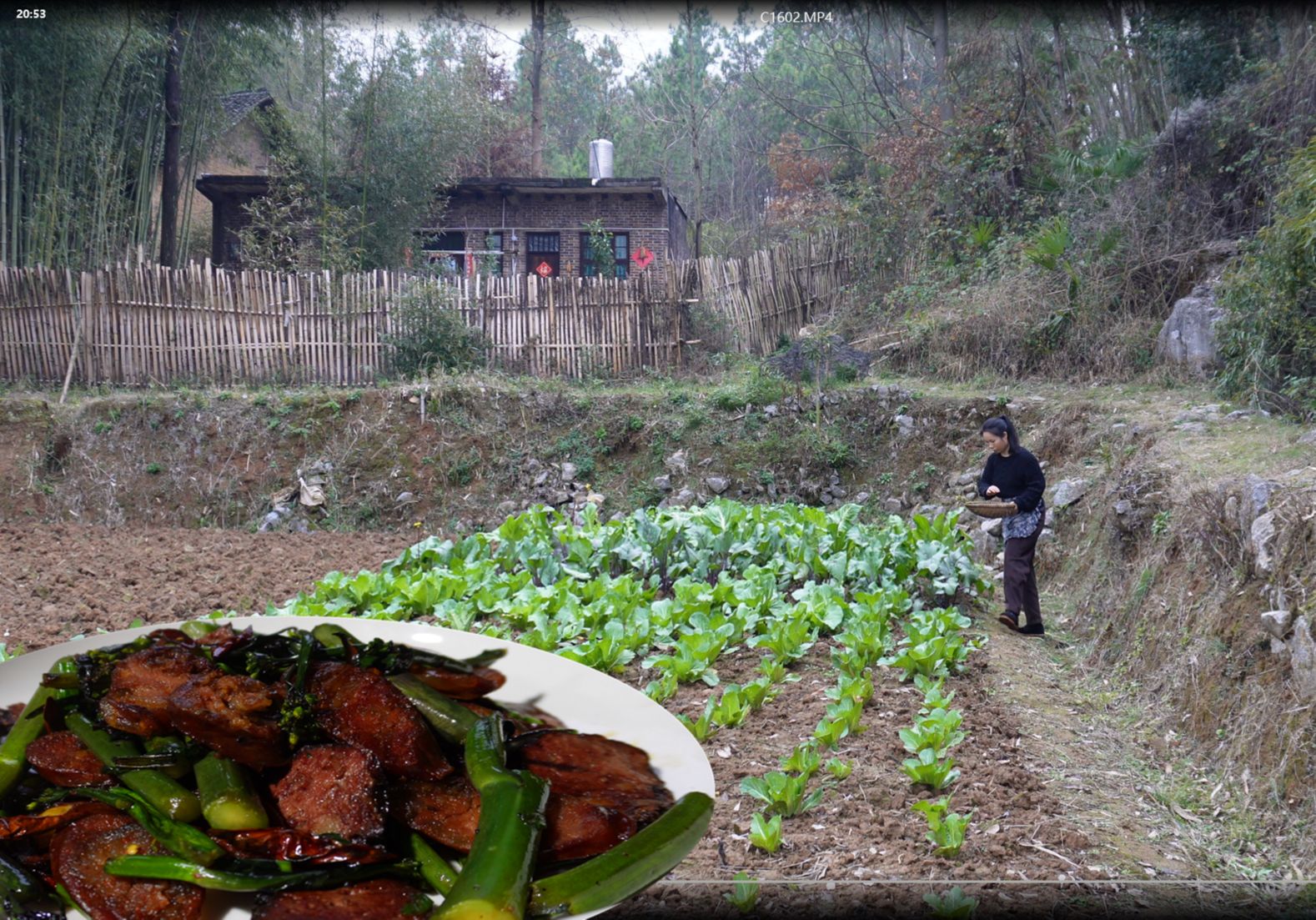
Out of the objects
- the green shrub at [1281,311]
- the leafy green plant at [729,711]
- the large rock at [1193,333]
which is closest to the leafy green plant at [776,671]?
the leafy green plant at [729,711]

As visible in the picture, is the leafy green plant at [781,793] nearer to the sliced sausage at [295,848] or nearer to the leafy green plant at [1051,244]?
the sliced sausage at [295,848]

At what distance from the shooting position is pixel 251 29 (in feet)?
7.38

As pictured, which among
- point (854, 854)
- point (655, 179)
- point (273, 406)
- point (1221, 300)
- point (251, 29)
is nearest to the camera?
point (854, 854)

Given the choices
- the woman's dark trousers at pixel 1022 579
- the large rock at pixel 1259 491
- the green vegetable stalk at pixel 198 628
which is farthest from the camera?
the woman's dark trousers at pixel 1022 579

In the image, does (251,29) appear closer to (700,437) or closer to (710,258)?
(700,437)

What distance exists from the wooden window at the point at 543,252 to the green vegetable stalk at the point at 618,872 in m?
5.70

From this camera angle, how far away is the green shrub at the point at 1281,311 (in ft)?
9.85

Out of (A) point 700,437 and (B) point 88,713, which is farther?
(A) point 700,437

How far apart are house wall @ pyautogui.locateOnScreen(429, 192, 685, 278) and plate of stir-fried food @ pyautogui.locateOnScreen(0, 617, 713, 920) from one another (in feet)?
12.7

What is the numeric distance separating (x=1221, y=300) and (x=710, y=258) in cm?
223

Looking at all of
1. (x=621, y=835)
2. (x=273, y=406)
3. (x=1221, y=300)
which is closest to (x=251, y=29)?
(x=273, y=406)

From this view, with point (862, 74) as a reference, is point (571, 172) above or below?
below

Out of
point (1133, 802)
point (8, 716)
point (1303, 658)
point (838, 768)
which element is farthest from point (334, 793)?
point (1303, 658)

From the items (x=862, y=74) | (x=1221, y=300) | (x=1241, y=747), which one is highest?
(x=862, y=74)
